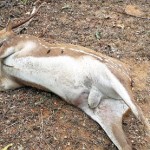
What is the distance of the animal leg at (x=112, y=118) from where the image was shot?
411 centimetres

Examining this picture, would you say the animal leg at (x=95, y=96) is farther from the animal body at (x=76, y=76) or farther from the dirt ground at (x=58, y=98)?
the dirt ground at (x=58, y=98)

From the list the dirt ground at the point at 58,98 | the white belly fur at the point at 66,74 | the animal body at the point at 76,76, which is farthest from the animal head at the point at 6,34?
the dirt ground at the point at 58,98

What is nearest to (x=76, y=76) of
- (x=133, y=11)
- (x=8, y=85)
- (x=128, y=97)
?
(x=128, y=97)

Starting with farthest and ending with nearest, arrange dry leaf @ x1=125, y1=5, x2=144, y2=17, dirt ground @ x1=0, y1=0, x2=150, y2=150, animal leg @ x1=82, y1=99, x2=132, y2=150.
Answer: dry leaf @ x1=125, y1=5, x2=144, y2=17, dirt ground @ x1=0, y1=0, x2=150, y2=150, animal leg @ x1=82, y1=99, x2=132, y2=150

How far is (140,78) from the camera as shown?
5082 mm

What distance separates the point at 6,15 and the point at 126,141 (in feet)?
9.84

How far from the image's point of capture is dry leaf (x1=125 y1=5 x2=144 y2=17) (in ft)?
20.7

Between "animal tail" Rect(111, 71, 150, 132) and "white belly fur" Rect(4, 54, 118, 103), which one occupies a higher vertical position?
"animal tail" Rect(111, 71, 150, 132)

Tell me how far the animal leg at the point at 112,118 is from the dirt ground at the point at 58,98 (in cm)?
7

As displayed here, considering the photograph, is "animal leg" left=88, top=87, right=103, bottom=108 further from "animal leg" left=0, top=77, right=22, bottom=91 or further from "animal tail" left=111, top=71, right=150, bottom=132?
"animal leg" left=0, top=77, right=22, bottom=91

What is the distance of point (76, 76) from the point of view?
14.4 ft

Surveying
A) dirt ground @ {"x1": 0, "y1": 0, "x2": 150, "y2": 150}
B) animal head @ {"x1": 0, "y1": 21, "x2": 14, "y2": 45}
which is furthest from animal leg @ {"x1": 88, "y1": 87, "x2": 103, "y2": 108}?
animal head @ {"x1": 0, "y1": 21, "x2": 14, "y2": 45}

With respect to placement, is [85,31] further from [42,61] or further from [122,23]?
[42,61]

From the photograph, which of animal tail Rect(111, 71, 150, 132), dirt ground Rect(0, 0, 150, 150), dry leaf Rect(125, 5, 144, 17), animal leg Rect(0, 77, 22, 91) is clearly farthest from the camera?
dry leaf Rect(125, 5, 144, 17)
